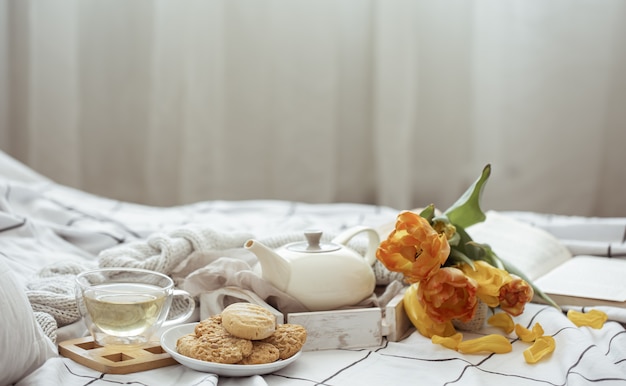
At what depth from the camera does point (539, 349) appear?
34.0 inches

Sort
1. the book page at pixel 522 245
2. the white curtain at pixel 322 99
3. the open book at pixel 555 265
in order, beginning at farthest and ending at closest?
1. the white curtain at pixel 322 99
2. the book page at pixel 522 245
3. the open book at pixel 555 265

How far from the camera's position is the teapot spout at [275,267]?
901 millimetres

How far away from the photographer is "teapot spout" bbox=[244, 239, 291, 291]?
90cm

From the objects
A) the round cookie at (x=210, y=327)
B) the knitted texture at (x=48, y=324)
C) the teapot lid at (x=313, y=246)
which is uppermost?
the teapot lid at (x=313, y=246)

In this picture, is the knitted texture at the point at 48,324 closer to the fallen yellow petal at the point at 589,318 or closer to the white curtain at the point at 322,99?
the fallen yellow petal at the point at 589,318

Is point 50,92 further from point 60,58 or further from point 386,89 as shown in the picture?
point 386,89

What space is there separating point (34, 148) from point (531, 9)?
169 centimetres

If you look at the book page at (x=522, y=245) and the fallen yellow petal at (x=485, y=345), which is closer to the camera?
the fallen yellow petal at (x=485, y=345)

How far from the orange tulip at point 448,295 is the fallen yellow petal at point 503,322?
0.07 metres

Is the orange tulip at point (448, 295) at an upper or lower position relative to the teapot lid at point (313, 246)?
lower

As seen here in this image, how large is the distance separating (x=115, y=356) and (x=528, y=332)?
472 mm

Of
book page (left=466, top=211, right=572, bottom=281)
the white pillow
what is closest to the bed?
the white pillow

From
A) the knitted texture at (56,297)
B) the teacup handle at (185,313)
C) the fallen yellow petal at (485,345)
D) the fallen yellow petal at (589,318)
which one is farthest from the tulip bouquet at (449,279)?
the knitted texture at (56,297)

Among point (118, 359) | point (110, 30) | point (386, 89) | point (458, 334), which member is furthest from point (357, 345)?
point (110, 30)
